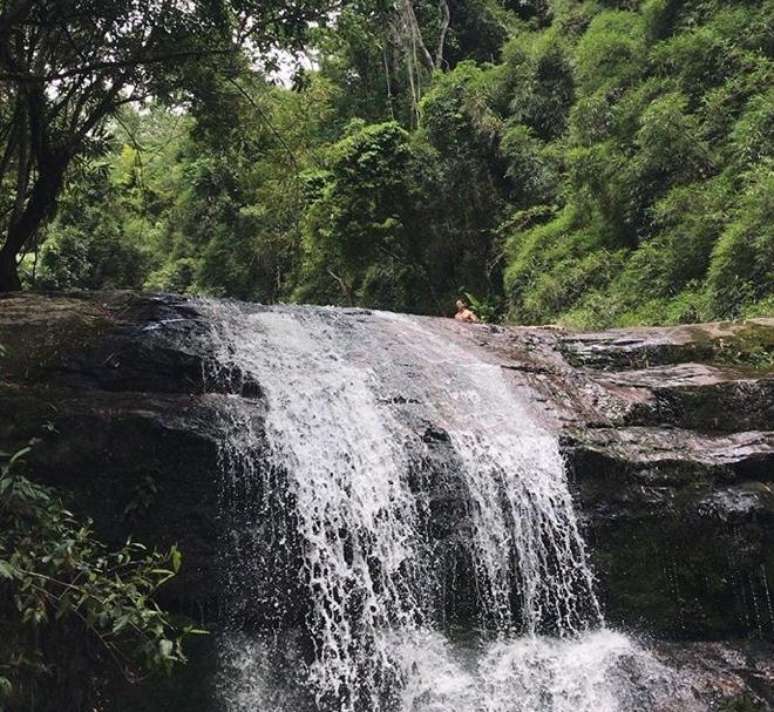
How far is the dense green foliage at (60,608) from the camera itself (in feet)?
11.9

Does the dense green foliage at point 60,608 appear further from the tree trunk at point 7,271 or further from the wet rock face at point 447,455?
the tree trunk at point 7,271

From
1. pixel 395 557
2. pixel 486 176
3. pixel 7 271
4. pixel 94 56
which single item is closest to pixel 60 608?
pixel 395 557

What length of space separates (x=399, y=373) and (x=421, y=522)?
2.16m

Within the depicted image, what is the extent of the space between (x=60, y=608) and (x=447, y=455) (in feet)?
13.2

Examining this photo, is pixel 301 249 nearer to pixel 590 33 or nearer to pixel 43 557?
pixel 590 33

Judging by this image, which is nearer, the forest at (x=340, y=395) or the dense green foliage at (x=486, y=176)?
the forest at (x=340, y=395)

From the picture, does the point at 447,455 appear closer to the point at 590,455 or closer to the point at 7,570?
the point at 590,455

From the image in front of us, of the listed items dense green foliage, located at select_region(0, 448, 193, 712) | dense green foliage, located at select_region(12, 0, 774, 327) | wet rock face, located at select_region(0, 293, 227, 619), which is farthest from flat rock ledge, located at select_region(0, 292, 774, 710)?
dense green foliage, located at select_region(12, 0, 774, 327)

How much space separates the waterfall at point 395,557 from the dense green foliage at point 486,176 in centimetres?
351

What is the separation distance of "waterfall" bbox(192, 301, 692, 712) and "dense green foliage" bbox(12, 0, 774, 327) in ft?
11.5

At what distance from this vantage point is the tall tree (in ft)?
20.7

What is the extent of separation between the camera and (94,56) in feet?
25.9

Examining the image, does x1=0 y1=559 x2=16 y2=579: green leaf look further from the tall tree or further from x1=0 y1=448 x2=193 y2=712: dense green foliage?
the tall tree

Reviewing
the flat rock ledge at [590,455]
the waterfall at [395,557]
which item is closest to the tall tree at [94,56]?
the flat rock ledge at [590,455]
